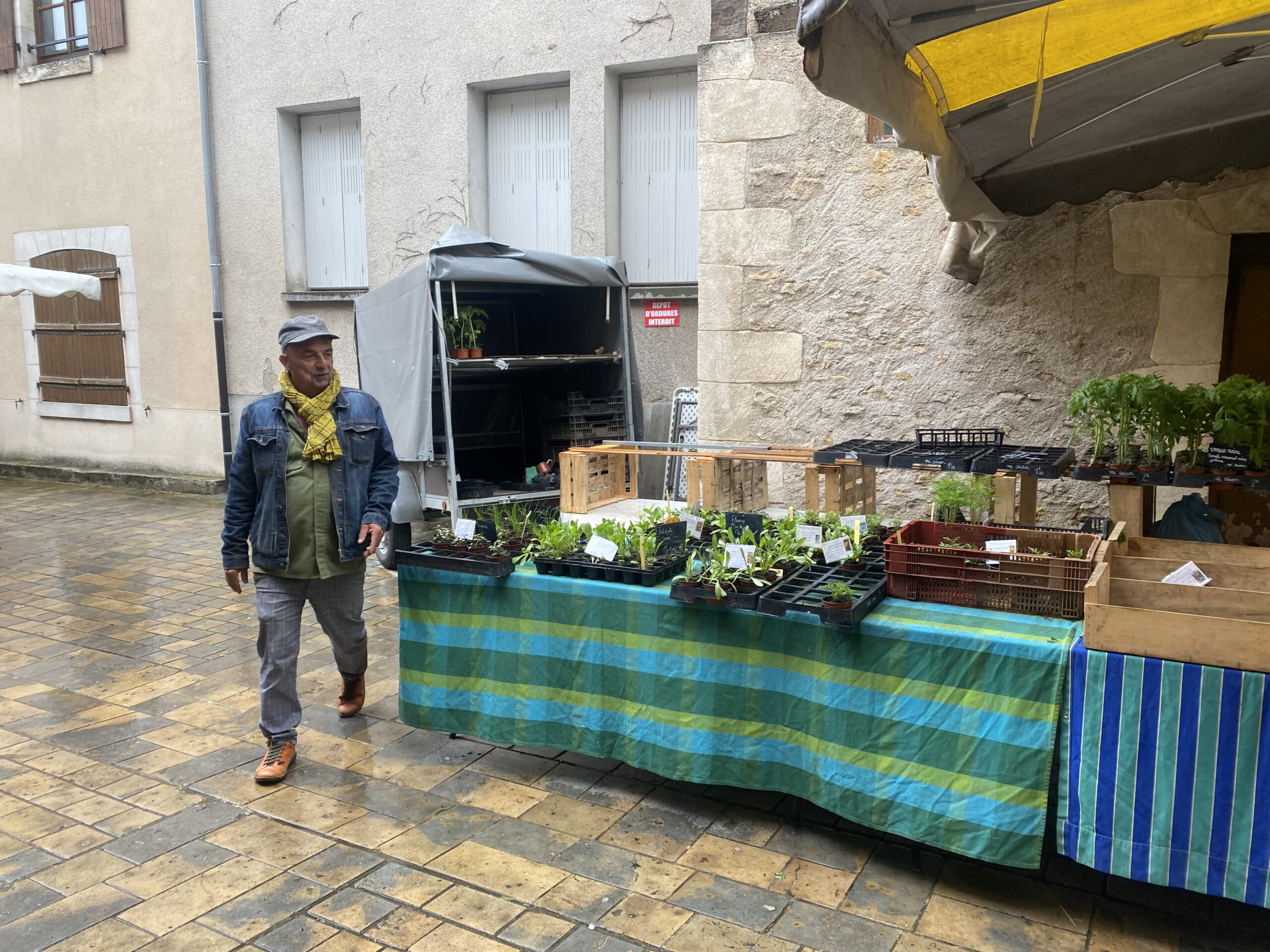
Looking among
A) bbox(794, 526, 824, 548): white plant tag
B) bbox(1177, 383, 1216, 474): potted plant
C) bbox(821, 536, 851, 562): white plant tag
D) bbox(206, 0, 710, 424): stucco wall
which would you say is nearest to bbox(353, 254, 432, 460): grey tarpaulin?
bbox(206, 0, 710, 424): stucco wall

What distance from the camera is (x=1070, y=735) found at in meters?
2.84

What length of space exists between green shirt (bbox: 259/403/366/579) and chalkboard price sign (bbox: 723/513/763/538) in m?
1.60

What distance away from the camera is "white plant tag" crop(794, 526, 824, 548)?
3.83 meters

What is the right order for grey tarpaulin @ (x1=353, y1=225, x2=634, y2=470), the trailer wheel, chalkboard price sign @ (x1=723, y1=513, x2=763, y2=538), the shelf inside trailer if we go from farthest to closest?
the trailer wheel < the shelf inside trailer < grey tarpaulin @ (x1=353, y1=225, x2=634, y2=470) < chalkboard price sign @ (x1=723, y1=513, x2=763, y2=538)

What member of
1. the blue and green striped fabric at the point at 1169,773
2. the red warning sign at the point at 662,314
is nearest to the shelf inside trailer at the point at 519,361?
the red warning sign at the point at 662,314

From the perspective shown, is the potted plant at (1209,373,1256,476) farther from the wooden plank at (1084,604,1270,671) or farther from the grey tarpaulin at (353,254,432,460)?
the grey tarpaulin at (353,254,432,460)

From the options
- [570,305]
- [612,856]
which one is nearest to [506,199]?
[570,305]

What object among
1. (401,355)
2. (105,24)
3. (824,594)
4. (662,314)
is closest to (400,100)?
(662,314)

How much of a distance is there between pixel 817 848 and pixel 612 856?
0.69m

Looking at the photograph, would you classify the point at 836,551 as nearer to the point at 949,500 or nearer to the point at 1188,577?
the point at 949,500

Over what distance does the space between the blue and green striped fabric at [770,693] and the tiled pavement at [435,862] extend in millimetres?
195

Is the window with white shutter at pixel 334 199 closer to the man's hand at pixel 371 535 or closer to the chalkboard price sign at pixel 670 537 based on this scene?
the man's hand at pixel 371 535

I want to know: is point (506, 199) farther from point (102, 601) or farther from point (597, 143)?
point (102, 601)

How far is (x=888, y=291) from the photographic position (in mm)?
5773
